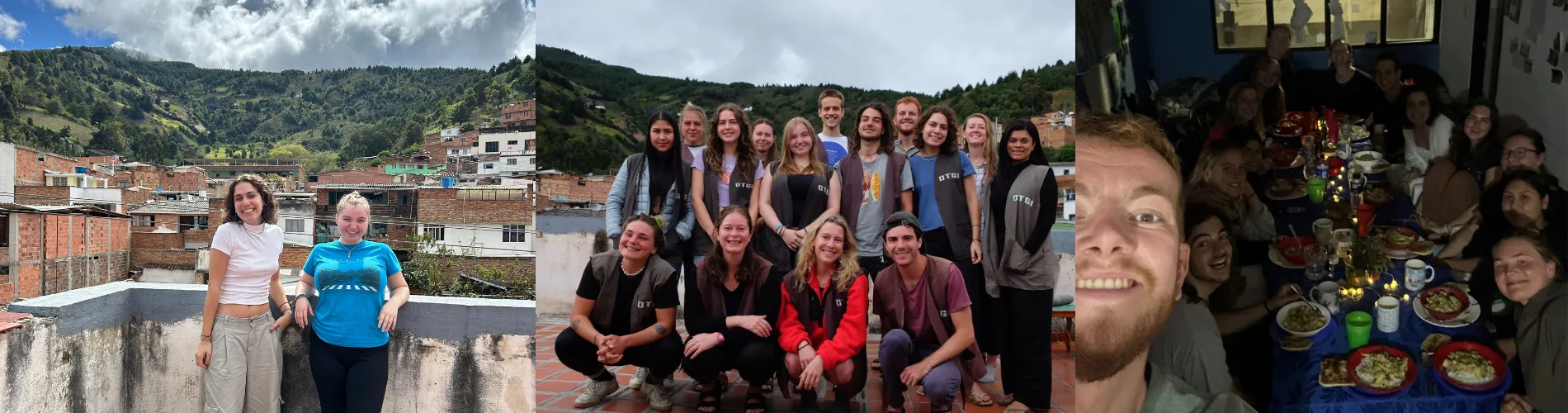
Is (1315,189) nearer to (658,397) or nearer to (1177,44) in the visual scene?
(1177,44)

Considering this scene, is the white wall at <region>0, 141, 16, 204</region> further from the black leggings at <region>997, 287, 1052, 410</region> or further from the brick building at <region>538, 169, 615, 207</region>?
the black leggings at <region>997, 287, 1052, 410</region>

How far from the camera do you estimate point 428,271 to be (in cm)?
365

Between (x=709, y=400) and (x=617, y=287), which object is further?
(x=617, y=287)

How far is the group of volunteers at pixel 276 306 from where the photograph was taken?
3297 mm

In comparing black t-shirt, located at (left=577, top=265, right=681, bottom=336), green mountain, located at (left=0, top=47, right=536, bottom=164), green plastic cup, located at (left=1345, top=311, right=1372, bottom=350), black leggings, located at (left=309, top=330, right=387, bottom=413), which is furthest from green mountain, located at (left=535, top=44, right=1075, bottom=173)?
green plastic cup, located at (left=1345, top=311, right=1372, bottom=350)

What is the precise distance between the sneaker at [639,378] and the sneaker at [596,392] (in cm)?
6

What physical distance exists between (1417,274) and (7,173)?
5433mm

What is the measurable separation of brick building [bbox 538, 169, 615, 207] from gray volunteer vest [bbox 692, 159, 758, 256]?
389 millimetres

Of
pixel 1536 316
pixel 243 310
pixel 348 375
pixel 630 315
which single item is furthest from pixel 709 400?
pixel 1536 316

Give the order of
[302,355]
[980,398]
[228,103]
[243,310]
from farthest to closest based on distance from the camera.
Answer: [228,103]
[302,355]
[243,310]
[980,398]

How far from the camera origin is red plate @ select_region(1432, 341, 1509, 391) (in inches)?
109

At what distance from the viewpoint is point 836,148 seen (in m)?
3.03

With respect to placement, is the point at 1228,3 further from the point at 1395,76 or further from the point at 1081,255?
the point at 1081,255

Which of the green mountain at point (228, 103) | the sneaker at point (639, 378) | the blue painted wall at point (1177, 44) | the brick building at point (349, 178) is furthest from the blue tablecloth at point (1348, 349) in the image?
the brick building at point (349, 178)
